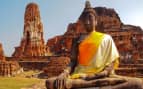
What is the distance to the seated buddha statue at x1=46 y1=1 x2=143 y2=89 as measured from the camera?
586 cm

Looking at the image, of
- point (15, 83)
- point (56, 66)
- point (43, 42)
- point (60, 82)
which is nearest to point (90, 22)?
point (60, 82)

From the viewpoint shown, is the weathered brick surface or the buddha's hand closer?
the buddha's hand

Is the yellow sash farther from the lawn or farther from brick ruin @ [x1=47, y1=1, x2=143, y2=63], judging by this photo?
brick ruin @ [x1=47, y1=1, x2=143, y2=63]

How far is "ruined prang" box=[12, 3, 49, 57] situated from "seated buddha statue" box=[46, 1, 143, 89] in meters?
53.0

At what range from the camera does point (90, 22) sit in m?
6.50

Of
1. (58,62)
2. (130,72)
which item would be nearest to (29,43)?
(58,62)

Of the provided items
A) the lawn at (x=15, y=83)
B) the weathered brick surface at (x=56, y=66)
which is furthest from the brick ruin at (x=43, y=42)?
the lawn at (x=15, y=83)

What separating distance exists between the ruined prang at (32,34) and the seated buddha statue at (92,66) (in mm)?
53009

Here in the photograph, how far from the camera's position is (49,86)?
5816 millimetres

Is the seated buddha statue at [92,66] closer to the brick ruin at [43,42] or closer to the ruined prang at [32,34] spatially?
the brick ruin at [43,42]

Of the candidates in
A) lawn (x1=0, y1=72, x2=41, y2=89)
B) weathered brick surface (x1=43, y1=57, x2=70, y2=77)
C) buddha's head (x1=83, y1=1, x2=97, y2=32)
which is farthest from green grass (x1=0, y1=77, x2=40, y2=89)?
buddha's head (x1=83, y1=1, x2=97, y2=32)

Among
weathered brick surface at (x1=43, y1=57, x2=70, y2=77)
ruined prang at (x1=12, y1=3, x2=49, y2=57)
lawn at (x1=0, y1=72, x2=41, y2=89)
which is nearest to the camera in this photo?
lawn at (x1=0, y1=72, x2=41, y2=89)

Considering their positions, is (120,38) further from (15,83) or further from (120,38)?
(15,83)

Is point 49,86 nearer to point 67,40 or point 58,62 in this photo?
point 58,62
